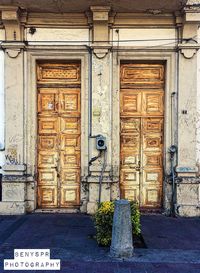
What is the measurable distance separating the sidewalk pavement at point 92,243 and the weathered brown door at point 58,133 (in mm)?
761

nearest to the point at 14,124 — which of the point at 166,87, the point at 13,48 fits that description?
the point at 13,48

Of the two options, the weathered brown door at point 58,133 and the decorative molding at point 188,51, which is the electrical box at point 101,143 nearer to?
the weathered brown door at point 58,133

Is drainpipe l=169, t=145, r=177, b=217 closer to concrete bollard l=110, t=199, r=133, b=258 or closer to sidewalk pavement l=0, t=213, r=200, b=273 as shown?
sidewalk pavement l=0, t=213, r=200, b=273

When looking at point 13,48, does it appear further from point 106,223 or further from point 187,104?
point 106,223

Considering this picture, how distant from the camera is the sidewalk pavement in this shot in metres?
5.50

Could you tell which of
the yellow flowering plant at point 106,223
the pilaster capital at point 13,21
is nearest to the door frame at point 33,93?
the pilaster capital at point 13,21

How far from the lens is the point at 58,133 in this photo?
9219mm

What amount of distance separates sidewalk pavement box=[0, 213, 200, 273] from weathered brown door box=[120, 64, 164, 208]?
823 mm

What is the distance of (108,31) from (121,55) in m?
0.66

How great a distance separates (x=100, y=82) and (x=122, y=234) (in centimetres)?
420

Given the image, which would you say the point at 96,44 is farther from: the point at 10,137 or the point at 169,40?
the point at 10,137

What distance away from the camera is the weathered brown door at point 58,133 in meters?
9.20

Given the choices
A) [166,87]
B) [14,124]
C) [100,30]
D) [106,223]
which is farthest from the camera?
[166,87]

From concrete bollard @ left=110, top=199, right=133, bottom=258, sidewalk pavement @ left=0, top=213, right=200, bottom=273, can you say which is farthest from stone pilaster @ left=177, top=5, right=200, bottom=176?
concrete bollard @ left=110, top=199, right=133, bottom=258
